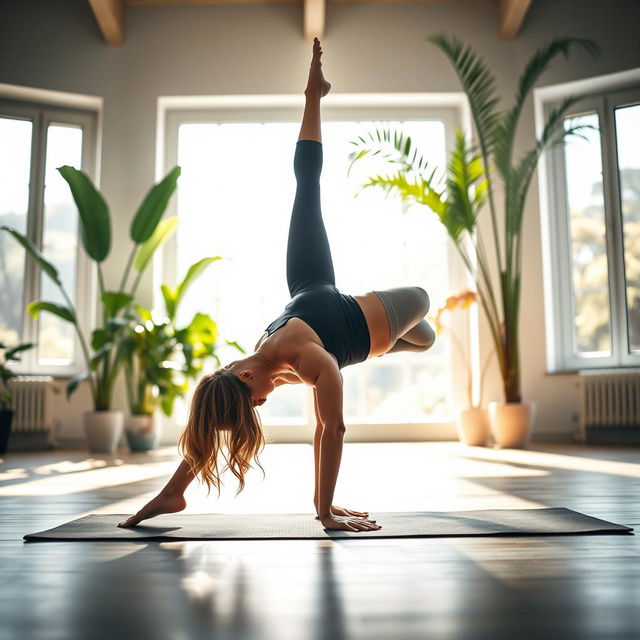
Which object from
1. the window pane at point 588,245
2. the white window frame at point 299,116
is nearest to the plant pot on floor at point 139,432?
the white window frame at point 299,116

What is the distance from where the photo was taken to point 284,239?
5.21 m

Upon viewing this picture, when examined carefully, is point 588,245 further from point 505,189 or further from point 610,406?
point 610,406

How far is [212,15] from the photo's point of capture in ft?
16.9

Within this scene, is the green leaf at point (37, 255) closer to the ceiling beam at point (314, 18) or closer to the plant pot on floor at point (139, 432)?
the plant pot on floor at point (139, 432)

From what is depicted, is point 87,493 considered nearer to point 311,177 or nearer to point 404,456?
point 311,177

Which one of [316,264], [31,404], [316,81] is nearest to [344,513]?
[316,264]

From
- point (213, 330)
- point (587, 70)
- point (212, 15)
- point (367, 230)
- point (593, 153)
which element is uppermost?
point (212, 15)

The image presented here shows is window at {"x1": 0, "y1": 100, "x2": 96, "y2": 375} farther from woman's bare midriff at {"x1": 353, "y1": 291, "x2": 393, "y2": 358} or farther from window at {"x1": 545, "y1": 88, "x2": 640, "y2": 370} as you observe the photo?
window at {"x1": 545, "y1": 88, "x2": 640, "y2": 370}

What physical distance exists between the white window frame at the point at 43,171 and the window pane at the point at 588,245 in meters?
3.61

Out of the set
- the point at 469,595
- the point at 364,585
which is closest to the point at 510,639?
the point at 469,595

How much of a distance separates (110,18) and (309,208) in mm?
3305

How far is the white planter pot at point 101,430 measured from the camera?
4250 mm

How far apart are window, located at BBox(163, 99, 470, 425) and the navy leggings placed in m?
2.56

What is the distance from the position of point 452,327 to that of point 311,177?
2.80m
